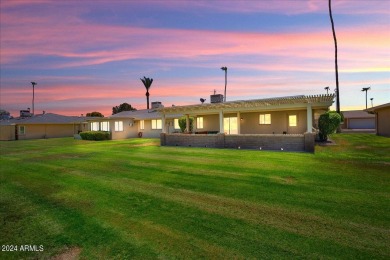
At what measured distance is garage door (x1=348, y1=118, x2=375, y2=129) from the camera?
56.2 m

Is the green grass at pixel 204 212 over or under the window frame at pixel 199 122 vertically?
under

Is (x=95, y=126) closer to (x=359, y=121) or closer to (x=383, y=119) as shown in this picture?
(x=383, y=119)

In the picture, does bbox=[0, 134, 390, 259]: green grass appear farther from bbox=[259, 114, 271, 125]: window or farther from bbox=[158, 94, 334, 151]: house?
bbox=[259, 114, 271, 125]: window

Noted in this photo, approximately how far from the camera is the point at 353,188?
8547 millimetres

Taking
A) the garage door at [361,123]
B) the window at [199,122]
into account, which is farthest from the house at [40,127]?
the garage door at [361,123]

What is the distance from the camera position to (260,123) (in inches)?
971

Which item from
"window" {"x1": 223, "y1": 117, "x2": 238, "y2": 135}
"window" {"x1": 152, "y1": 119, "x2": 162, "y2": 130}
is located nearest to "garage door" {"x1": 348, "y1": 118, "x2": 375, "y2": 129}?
"window" {"x1": 223, "y1": 117, "x2": 238, "y2": 135}

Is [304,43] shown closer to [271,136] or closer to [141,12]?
[271,136]

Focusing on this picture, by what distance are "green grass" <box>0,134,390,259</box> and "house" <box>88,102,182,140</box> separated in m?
24.2

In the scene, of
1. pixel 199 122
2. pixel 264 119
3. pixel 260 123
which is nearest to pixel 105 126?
pixel 199 122

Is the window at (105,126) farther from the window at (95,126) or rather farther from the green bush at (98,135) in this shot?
the green bush at (98,135)

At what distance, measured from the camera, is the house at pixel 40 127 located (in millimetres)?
44875

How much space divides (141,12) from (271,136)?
45.0ft

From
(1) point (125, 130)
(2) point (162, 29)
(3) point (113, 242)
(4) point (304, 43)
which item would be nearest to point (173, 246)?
(3) point (113, 242)
